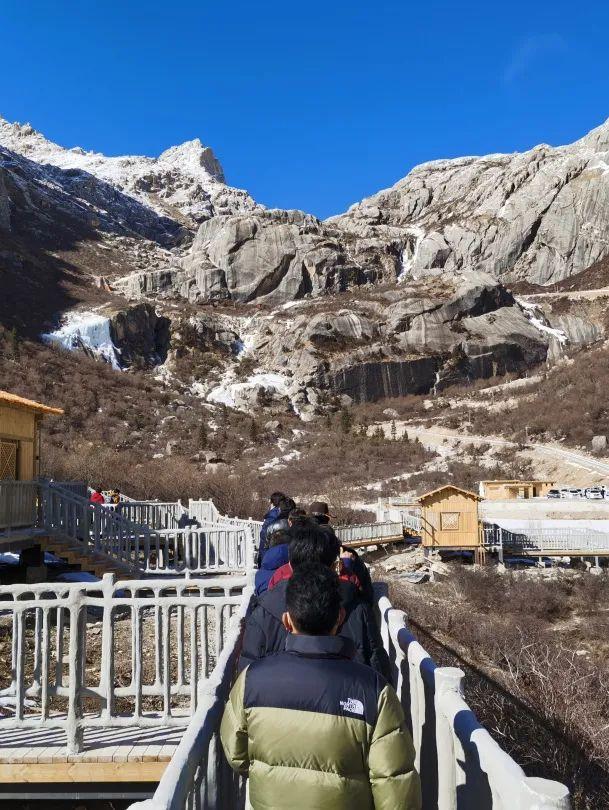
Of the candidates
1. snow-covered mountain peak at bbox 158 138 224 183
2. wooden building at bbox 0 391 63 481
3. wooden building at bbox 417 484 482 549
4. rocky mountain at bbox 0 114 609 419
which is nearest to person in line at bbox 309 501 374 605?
wooden building at bbox 0 391 63 481

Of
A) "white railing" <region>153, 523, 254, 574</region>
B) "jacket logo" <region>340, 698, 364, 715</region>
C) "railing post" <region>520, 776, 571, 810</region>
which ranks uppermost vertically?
"jacket logo" <region>340, 698, 364, 715</region>

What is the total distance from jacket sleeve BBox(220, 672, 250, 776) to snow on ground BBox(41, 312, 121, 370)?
56.6m

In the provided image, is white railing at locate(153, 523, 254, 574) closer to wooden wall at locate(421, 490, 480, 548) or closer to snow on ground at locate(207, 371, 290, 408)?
wooden wall at locate(421, 490, 480, 548)

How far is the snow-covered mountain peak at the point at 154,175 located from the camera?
132 metres

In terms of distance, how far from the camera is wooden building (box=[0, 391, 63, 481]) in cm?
1208

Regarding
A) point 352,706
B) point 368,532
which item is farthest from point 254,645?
point 368,532

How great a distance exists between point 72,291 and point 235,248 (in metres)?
21.9

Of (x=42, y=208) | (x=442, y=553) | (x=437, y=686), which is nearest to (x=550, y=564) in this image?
(x=442, y=553)

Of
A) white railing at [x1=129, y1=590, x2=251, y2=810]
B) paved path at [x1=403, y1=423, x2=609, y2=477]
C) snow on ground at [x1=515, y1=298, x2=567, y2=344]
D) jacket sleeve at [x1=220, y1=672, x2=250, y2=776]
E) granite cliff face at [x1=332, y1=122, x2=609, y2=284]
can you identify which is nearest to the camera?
white railing at [x1=129, y1=590, x2=251, y2=810]

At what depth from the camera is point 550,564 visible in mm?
21875

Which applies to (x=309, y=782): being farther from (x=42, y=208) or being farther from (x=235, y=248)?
(x=42, y=208)

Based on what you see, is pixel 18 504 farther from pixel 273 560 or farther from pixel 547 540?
pixel 547 540

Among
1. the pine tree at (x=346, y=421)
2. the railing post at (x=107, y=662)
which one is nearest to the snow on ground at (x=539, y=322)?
the pine tree at (x=346, y=421)

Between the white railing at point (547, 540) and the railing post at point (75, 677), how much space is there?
19.7 meters
